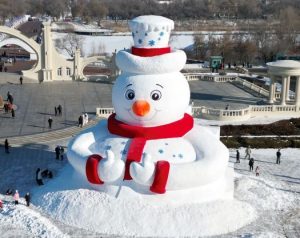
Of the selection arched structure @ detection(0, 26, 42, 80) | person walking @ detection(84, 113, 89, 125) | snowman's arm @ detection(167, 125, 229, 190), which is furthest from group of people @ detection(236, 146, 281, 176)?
arched structure @ detection(0, 26, 42, 80)

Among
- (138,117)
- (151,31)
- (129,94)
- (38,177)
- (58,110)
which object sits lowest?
(38,177)

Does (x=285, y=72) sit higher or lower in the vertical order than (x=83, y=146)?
higher

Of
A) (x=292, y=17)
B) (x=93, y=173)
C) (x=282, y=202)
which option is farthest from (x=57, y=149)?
(x=292, y=17)

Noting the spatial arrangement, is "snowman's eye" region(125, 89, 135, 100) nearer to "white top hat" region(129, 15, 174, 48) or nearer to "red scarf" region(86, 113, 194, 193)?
"red scarf" region(86, 113, 194, 193)

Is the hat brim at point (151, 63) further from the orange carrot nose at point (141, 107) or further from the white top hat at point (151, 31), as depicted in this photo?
the orange carrot nose at point (141, 107)

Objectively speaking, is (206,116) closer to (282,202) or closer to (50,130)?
(50,130)

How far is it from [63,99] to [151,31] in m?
21.8

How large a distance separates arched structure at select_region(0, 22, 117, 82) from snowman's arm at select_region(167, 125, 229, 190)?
93.2ft

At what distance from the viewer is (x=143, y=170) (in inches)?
763

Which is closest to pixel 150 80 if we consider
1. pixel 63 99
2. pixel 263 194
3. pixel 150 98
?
pixel 150 98

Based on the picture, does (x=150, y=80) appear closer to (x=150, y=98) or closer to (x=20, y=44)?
(x=150, y=98)

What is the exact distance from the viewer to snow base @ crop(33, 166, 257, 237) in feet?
64.3

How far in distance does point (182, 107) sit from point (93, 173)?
4.11m

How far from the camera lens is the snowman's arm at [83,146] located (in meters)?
20.6
